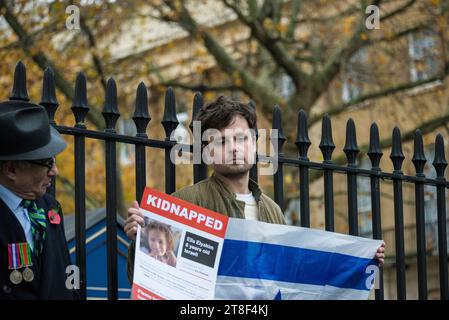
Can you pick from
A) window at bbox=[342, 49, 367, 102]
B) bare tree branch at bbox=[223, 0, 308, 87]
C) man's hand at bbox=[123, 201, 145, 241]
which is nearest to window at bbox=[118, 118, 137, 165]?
window at bbox=[342, 49, 367, 102]

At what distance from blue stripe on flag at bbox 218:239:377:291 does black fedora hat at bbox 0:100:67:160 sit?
85 centimetres

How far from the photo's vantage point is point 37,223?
3586 millimetres

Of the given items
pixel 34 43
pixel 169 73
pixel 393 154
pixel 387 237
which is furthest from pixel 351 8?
pixel 393 154

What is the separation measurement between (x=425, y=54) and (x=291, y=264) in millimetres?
12904

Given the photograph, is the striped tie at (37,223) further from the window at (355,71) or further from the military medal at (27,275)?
the window at (355,71)

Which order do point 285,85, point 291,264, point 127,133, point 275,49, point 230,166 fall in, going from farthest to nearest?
point 285,85 < point 127,133 < point 275,49 < point 230,166 < point 291,264

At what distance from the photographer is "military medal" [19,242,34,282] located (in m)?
3.47

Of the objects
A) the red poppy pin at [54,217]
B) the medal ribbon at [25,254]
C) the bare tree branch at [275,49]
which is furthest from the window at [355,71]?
the medal ribbon at [25,254]

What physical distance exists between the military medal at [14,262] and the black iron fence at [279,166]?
67cm

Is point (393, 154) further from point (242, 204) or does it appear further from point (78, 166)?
point (78, 166)

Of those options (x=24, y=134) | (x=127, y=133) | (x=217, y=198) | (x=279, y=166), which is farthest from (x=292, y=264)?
(x=127, y=133)

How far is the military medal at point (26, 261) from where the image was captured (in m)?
3.47

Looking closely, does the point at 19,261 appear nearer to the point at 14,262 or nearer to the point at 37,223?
the point at 14,262
